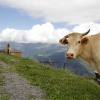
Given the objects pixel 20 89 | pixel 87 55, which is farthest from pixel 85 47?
pixel 20 89

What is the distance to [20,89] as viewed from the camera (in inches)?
646

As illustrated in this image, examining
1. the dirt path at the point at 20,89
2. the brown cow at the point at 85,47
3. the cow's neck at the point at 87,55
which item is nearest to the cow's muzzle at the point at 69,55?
the brown cow at the point at 85,47

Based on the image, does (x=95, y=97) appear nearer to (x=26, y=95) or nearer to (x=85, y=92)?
(x=85, y=92)

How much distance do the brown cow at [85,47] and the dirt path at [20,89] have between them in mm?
2987

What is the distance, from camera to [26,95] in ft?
49.8

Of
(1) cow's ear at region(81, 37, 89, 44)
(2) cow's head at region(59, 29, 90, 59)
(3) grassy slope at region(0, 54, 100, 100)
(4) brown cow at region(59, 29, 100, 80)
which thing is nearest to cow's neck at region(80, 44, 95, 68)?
(4) brown cow at region(59, 29, 100, 80)

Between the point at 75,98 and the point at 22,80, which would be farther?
the point at 22,80

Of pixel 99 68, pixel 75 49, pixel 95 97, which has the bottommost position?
pixel 95 97

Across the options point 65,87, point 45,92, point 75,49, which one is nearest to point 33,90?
point 45,92

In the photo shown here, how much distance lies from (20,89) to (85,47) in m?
4.44

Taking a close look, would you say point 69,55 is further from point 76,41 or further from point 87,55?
point 87,55

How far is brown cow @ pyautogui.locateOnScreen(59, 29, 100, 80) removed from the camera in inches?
602

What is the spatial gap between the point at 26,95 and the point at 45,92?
1313 millimetres

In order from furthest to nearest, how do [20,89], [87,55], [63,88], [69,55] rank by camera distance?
[63,88]
[20,89]
[87,55]
[69,55]
